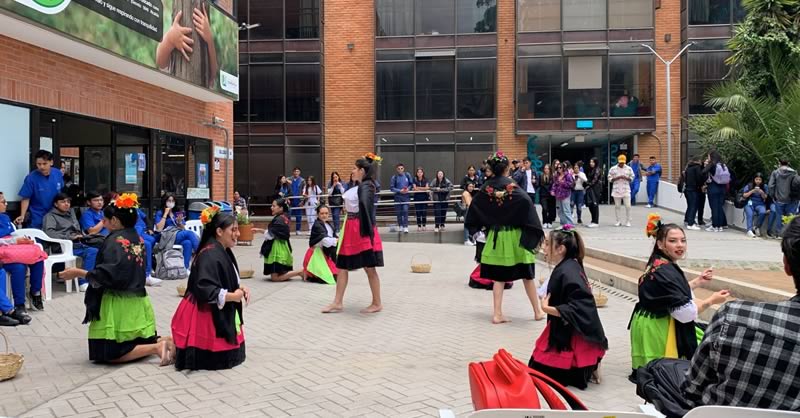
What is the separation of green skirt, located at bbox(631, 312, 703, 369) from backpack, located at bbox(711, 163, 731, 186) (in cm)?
1175

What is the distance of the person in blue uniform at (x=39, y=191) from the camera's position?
8.74 meters

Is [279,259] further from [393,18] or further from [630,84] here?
[630,84]

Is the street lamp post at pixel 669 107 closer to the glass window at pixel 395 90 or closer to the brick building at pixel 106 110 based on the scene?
the glass window at pixel 395 90

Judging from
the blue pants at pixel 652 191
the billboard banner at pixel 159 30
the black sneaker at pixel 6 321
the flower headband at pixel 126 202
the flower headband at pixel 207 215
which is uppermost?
the billboard banner at pixel 159 30

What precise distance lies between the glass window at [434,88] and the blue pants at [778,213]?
41.8 ft

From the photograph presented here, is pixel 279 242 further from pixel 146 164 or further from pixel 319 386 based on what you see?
pixel 319 386

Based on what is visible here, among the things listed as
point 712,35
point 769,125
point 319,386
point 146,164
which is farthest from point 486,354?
point 712,35

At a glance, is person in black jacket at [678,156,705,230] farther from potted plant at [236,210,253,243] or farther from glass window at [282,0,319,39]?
glass window at [282,0,319,39]

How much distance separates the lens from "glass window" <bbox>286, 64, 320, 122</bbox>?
24812 millimetres

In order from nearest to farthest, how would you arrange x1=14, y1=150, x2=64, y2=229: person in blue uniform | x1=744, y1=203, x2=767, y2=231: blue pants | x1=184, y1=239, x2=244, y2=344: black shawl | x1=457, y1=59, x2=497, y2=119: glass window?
1. x1=184, y1=239, x2=244, y2=344: black shawl
2. x1=14, y1=150, x2=64, y2=229: person in blue uniform
3. x1=744, y1=203, x2=767, y2=231: blue pants
4. x1=457, y1=59, x2=497, y2=119: glass window

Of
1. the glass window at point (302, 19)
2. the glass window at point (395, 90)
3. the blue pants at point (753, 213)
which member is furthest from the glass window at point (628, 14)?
the glass window at point (302, 19)

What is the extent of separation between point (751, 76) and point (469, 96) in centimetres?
1015

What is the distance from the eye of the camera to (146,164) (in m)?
12.9

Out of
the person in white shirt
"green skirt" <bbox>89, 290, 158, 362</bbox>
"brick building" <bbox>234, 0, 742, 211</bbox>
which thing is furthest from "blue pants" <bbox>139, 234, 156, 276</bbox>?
"brick building" <bbox>234, 0, 742, 211</bbox>
